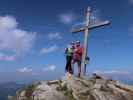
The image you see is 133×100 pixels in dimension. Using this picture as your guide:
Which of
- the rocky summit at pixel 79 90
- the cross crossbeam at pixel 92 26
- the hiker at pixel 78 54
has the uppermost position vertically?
the cross crossbeam at pixel 92 26

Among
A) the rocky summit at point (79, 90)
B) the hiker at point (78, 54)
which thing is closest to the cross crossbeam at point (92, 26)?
the hiker at point (78, 54)

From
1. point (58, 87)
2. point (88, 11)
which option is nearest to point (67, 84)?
point (58, 87)

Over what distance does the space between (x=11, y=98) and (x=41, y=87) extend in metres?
4.31

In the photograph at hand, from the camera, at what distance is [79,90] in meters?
24.0

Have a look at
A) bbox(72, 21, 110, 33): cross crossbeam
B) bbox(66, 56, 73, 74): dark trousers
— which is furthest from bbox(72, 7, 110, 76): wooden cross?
bbox(66, 56, 73, 74): dark trousers

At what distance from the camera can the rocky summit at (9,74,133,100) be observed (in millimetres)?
23000

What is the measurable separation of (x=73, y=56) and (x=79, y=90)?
4094 millimetres

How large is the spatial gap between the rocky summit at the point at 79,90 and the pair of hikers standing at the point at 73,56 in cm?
187

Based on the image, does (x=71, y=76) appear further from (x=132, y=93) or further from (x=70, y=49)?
(x=132, y=93)

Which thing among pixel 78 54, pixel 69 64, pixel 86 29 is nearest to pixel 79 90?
pixel 69 64

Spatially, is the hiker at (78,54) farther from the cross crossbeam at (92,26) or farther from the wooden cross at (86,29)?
the cross crossbeam at (92,26)

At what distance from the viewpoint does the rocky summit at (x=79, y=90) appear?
23000 millimetres

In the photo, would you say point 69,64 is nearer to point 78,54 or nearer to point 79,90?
point 78,54

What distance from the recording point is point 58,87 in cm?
2469
